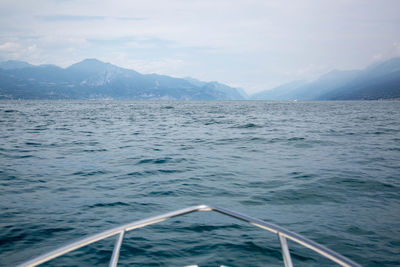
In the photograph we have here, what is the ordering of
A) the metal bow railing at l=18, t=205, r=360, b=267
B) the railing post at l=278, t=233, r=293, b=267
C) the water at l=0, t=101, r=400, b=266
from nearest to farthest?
the metal bow railing at l=18, t=205, r=360, b=267, the railing post at l=278, t=233, r=293, b=267, the water at l=0, t=101, r=400, b=266

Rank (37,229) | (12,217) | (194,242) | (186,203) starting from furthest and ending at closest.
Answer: (186,203) < (12,217) < (37,229) < (194,242)

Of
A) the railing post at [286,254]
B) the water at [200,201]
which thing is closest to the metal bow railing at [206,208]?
the railing post at [286,254]

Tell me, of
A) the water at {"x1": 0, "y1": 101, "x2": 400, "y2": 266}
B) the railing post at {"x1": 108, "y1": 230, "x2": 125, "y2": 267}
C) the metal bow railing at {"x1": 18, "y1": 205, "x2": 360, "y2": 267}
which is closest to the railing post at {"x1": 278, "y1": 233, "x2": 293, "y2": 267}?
the metal bow railing at {"x1": 18, "y1": 205, "x2": 360, "y2": 267}

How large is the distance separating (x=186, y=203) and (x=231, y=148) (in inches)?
309

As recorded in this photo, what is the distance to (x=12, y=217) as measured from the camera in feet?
18.4

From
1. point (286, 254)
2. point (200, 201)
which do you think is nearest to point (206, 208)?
point (286, 254)

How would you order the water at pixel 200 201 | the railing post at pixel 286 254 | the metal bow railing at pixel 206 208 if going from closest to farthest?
the metal bow railing at pixel 206 208, the railing post at pixel 286 254, the water at pixel 200 201

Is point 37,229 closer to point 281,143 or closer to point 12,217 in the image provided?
point 12,217

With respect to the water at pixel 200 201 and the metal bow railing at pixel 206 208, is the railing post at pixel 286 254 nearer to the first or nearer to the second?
the metal bow railing at pixel 206 208

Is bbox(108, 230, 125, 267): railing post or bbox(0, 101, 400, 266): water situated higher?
bbox(108, 230, 125, 267): railing post

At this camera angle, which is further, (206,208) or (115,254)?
(206,208)

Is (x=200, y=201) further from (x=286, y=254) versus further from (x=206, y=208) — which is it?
(x=286, y=254)

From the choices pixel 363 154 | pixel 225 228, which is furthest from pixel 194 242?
pixel 363 154

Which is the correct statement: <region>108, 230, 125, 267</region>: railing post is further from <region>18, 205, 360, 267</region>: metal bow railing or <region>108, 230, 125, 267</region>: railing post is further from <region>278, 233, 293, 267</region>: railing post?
<region>278, 233, 293, 267</region>: railing post
